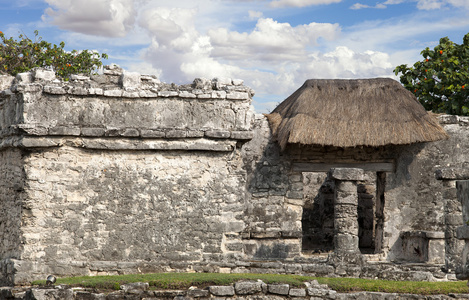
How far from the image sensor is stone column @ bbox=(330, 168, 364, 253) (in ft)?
33.1

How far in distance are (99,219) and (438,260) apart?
22.8 ft

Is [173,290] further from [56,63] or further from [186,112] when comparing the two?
[56,63]

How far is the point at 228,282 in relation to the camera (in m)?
7.83

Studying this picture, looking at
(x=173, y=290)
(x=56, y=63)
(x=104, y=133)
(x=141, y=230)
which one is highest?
(x=56, y=63)

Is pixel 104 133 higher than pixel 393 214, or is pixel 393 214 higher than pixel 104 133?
pixel 104 133

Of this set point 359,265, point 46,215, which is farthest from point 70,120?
point 359,265

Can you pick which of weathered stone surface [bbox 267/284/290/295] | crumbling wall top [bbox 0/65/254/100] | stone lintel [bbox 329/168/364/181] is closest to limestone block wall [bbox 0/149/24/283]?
crumbling wall top [bbox 0/65/254/100]

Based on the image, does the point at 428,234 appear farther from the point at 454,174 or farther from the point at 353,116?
the point at 353,116

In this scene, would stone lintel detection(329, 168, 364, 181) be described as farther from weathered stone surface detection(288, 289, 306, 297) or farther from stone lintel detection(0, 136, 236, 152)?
weathered stone surface detection(288, 289, 306, 297)

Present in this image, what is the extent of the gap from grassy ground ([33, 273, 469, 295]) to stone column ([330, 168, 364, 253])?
5.04 feet

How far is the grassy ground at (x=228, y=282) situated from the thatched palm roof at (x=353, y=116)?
4.15 metres

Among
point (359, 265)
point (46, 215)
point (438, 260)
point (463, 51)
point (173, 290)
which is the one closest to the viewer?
point (173, 290)

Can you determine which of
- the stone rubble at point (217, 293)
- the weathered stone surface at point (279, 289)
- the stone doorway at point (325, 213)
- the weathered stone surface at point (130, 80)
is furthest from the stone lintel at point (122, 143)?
the stone doorway at point (325, 213)

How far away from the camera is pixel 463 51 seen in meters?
16.1
